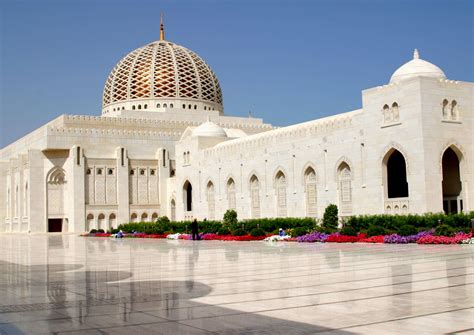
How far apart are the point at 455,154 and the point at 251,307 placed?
20936 mm

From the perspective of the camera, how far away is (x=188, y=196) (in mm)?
41094

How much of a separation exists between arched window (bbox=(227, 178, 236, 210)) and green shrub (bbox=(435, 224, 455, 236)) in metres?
17.7

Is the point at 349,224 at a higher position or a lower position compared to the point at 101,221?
lower

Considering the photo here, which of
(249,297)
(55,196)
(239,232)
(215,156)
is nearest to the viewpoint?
(249,297)

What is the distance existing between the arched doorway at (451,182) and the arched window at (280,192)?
791cm

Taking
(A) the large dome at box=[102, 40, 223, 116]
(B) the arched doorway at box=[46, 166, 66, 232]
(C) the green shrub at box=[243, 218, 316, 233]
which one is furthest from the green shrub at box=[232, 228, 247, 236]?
(A) the large dome at box=[102, 40, 223, 116]

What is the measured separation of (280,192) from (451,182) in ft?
27.9

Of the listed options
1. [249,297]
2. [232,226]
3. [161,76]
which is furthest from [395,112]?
[161,76]

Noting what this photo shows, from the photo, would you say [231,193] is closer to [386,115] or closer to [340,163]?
[340,163]

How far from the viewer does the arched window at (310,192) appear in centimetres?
2848

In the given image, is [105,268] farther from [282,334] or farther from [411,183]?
[411,183]

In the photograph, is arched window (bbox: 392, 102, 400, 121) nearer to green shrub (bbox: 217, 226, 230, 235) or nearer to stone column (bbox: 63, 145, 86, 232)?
green shrub (bbox: 217, 226, 230, 235)

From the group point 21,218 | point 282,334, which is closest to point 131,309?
point 282,334

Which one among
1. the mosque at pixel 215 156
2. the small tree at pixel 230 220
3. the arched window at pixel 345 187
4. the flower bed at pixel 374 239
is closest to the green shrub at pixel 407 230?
the flower bed at pixel 374 239
